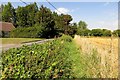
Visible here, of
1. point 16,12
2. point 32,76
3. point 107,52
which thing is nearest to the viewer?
point 107,52

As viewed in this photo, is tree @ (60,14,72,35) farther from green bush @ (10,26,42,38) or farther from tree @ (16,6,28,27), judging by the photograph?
tree @ (16,6,28,27)

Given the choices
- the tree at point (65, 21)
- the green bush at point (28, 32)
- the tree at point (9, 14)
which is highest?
the tree at point (9, 14)

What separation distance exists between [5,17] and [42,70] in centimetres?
8797

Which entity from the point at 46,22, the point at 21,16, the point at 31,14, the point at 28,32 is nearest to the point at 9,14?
the point at 21,16

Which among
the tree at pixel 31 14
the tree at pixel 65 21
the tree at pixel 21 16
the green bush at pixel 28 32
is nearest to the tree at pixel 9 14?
the tree at pixel 21 16

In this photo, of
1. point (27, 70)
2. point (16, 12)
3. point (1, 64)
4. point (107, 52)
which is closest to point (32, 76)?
point (27, 70)

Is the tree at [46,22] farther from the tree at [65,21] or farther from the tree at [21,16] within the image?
the tree at [21,16]

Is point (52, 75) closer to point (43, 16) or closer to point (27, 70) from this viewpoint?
point (27, 70)

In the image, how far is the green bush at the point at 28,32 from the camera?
67.9 metres

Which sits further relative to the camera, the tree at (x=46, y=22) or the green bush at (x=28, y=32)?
the tree at (x=46, y=22)

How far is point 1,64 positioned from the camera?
1025 centimetres

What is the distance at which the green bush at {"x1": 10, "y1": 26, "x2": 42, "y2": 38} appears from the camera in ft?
223

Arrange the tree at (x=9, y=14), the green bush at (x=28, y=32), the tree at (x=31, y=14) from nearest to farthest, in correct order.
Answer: the green bush at (x=28, y=32), the tree at (x=31, y=14), the tree at (x=9, y=14)

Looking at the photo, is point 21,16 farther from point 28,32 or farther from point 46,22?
point 46,22
